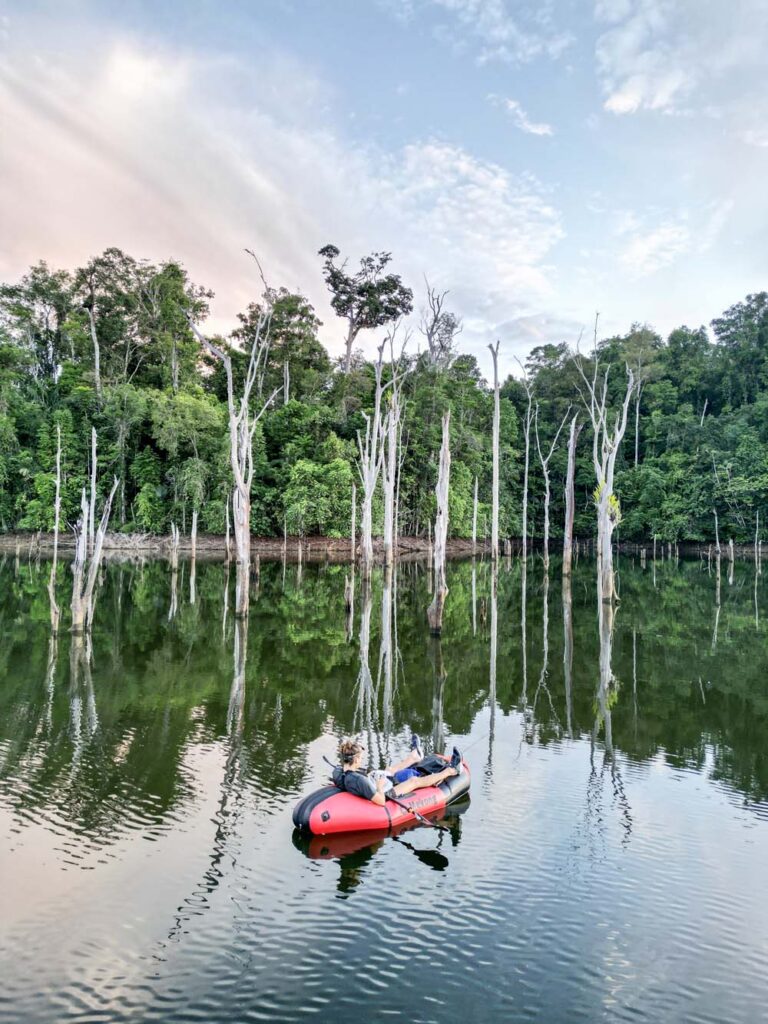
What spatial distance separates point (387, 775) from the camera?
744 cm

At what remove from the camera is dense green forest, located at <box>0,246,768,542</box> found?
140ft

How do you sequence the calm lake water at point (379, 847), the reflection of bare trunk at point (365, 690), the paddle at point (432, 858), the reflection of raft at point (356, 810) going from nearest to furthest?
the calm lake water at point (379, 847) < the paddle at point (432, 858) < the reflection of raft at point (356, 810) < the reflection of bare trunk at point (365, 690)

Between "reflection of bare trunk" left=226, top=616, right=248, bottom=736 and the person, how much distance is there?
2.99m

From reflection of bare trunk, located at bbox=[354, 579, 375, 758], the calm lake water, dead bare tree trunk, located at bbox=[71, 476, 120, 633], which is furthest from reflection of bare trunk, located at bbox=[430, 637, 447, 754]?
dead bare tree trunk, located at bbox=[71, 476, 120, 633]

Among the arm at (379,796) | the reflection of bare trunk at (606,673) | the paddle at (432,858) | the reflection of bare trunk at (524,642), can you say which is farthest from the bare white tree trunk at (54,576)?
the reflection of bare trunk at (606,673)

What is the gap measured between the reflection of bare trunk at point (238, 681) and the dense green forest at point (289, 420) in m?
23.4

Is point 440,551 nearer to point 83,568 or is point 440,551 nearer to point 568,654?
point 568,654

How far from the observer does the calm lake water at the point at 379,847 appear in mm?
4535

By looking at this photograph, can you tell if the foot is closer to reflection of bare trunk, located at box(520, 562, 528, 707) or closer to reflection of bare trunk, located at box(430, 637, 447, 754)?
reflection of bare trunk, located at box(430, 637, 447, 754)

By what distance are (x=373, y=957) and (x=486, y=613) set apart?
16.9m

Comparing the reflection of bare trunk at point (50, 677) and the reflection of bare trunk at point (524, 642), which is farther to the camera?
the reflection of bare trunk at point (524, 642)

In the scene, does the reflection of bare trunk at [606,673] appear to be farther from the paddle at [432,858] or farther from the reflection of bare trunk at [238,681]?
the reflection of bare trunk at [238,681]

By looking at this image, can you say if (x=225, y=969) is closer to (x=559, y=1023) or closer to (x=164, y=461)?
(x=559, y=1023)

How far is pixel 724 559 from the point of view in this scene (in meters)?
47.9
